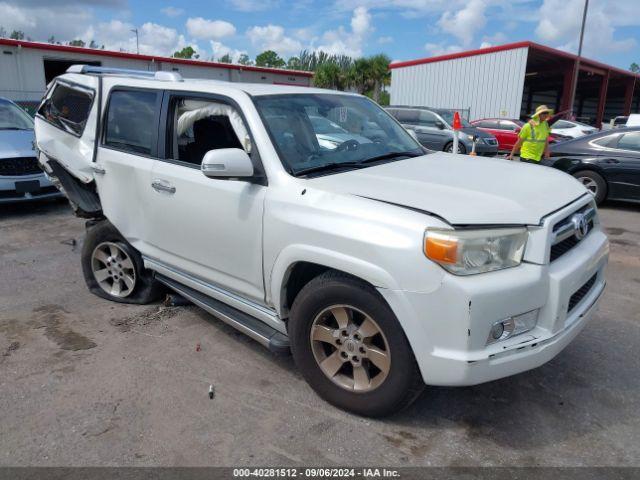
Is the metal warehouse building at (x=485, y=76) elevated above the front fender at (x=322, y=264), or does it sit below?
above

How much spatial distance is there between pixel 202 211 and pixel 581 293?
7.71 feet

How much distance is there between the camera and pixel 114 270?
4465 mm

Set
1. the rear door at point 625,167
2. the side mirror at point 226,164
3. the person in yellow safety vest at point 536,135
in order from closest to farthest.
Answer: the side mirror at point 226,164 < the person in yellow safety vest at point 536,135 < the rear door at point 625,167

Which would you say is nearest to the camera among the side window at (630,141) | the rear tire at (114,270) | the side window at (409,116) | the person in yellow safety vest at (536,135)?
the rear tire at (114,270)

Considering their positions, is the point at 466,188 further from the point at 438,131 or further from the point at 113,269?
the point at 438,131

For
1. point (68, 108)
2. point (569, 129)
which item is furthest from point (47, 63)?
point (68, 108)

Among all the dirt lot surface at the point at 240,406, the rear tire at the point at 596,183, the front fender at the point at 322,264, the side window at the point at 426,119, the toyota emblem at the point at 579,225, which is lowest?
the dirt lot surface at the point at 240,406

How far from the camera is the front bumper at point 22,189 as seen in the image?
7.53 meters

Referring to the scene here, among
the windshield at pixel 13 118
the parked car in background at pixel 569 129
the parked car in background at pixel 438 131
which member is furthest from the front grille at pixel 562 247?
the parked car in background at pixel 569 129

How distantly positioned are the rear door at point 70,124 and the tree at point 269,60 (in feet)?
312

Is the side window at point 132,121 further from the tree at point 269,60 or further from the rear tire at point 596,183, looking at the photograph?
the tree at point 269,60

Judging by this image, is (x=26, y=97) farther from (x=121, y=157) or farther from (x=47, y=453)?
(x=47, y=453)

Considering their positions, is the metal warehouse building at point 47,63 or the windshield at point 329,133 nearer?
the windshield at point 329,133

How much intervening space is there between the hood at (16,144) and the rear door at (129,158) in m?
4.38
